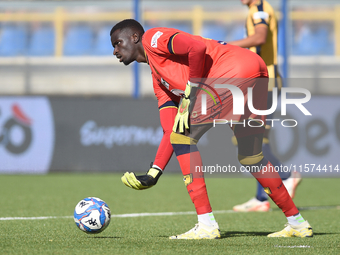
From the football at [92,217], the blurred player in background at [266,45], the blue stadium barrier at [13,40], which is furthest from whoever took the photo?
the blue stadium barrier at [13,40]

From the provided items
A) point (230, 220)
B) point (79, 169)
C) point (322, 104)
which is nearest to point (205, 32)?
point (322, 104)

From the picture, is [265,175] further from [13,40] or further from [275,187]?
[13,40]

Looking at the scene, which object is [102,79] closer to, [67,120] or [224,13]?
[67,120]

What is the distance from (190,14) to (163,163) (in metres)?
7.63

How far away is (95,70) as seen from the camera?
10.9m

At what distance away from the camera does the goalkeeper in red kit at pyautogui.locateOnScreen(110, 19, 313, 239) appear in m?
3.41

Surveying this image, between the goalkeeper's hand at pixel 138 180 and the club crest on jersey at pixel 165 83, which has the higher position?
the club crest on jersey at pixel 165 83

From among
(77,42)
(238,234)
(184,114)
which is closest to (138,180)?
(184,114)

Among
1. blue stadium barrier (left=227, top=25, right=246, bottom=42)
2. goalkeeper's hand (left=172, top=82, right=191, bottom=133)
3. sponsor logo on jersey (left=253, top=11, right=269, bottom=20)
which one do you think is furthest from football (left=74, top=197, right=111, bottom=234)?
blue stadium barrier (left=227, top=25, right=246, bottom=42)

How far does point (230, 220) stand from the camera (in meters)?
4.70

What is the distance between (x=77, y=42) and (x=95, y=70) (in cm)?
82

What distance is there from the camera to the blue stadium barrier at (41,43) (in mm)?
10961

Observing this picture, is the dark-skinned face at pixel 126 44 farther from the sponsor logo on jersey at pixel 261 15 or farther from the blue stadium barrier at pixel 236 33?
the blue stadium barrier at pixel 236 33

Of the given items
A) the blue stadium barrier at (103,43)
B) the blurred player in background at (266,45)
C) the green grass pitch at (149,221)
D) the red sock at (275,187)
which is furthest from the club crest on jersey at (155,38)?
Answer: the blue stadium barrier at (103,43)
